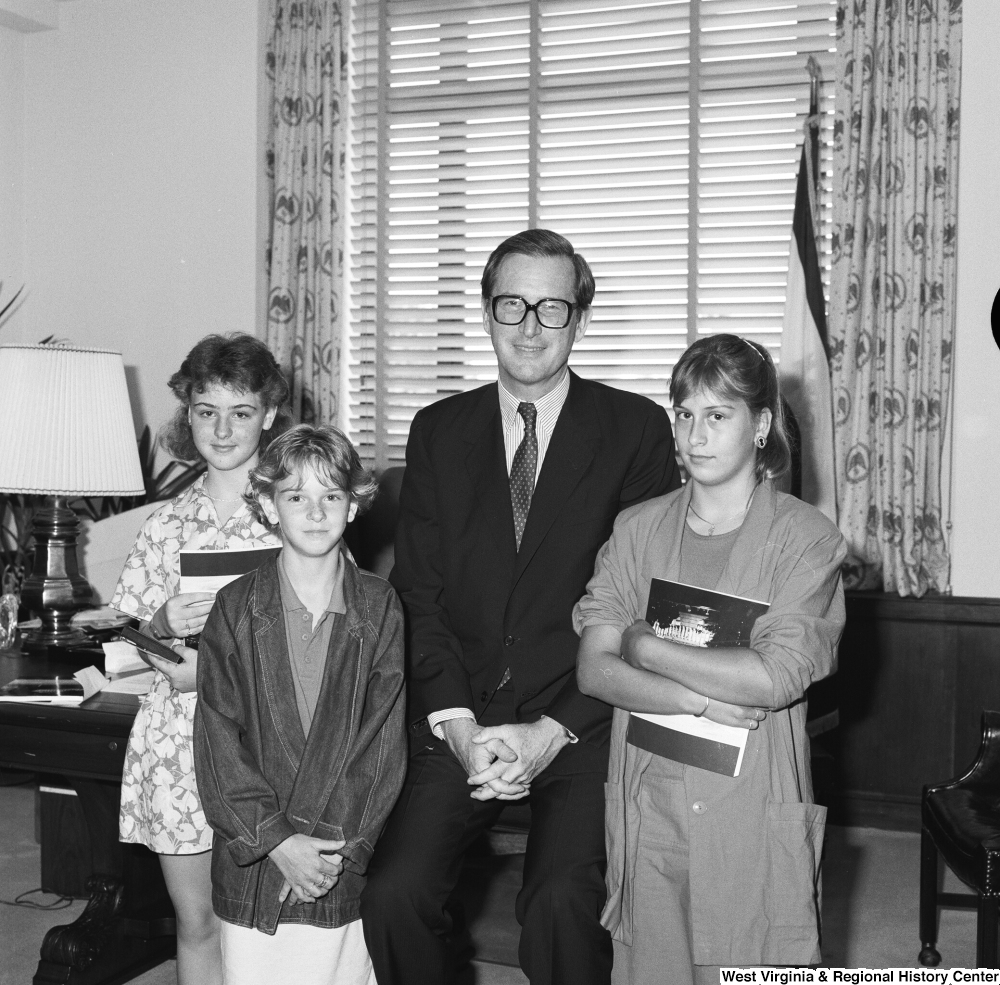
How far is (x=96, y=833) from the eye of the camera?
2.91m

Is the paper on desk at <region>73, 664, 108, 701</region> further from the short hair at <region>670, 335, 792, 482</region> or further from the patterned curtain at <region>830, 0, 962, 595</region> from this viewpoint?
the patterned curtain at <region>830, 0, 962, 595</region>

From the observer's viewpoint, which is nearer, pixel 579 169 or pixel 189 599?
pixel 189 599

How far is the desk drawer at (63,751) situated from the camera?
8.12ft

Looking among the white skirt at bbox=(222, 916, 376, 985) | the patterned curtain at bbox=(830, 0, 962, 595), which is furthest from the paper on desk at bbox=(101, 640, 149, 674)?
the patterned curtain at bbox=(830, 0, 962, 595)

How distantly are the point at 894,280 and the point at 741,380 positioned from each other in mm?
2361

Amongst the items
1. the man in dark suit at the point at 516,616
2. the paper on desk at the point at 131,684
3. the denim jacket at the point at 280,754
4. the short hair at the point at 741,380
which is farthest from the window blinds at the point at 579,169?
the denim jacket at the point at 280,754

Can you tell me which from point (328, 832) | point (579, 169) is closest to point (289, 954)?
point (328, 832)

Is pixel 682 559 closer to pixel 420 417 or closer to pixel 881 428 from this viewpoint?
pixel 420 417

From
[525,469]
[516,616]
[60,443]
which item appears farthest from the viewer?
[60,443]

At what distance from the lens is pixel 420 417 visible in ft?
8.34

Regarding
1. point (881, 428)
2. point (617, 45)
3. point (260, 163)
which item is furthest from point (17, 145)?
point (881, 428)

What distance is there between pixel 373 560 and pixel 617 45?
236cm

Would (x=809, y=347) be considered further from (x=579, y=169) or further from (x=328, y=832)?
(x=328, y=832)

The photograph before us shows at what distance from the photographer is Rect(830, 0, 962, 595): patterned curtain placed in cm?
398
